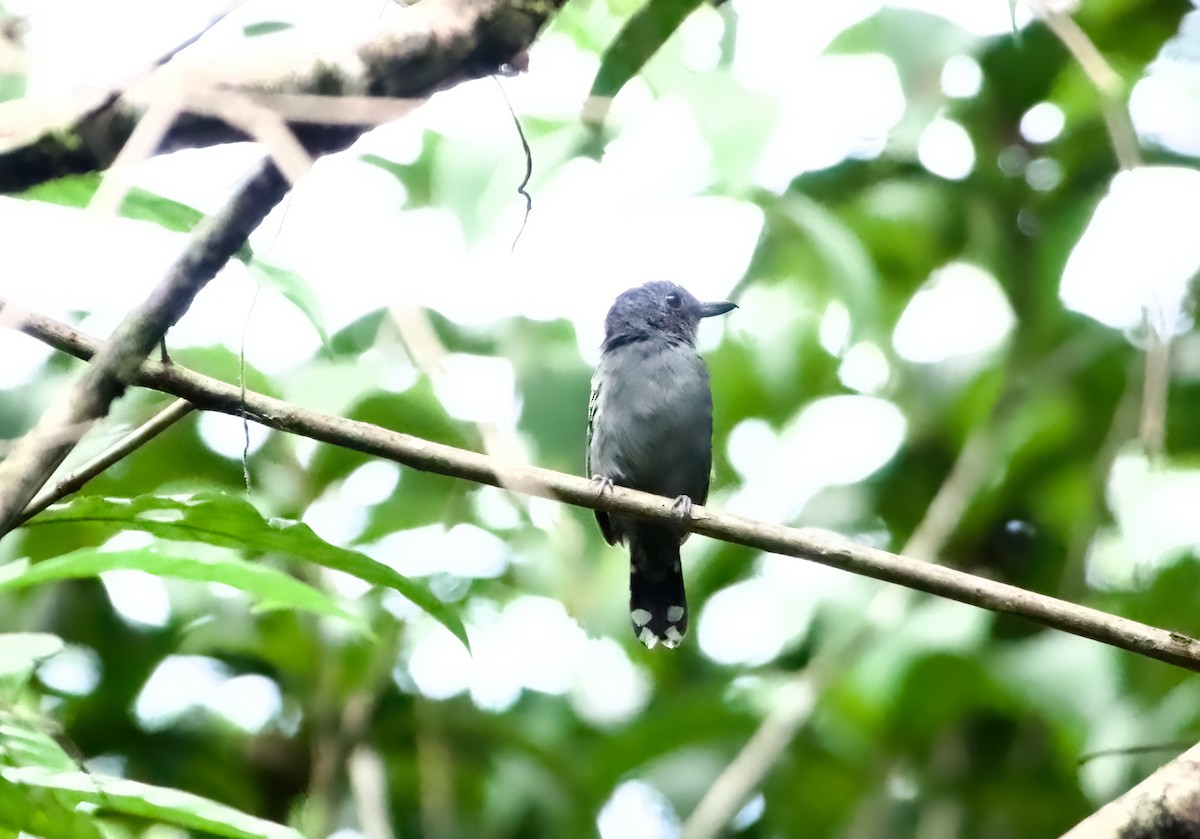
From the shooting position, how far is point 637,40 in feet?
6.09

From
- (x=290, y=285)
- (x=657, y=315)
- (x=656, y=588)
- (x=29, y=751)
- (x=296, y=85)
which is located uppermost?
(x=296, y=85)

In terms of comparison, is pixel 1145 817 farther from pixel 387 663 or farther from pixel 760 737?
pixel 387 663

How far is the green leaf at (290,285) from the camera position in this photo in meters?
1.84

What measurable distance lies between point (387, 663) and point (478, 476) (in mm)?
2215

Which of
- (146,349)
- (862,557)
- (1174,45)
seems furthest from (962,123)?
(146,349)

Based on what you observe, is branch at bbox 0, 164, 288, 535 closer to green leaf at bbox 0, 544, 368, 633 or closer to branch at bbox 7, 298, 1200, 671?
green leaf at bbox 0, 544, 368, 633

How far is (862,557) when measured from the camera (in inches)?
98.9

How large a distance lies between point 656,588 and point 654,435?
0.67 metres

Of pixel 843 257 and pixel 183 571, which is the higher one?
pixel 183 571

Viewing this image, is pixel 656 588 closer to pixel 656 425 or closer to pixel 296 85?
pixel 656 425

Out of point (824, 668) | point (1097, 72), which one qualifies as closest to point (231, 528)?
point (1097, 72)

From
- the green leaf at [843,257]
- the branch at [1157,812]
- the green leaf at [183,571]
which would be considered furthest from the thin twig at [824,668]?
the green leaf at [183,571]

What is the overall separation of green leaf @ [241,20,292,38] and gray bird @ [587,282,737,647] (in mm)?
3273

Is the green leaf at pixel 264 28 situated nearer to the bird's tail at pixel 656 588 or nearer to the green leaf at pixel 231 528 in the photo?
the green leaf at pixel 231 528
